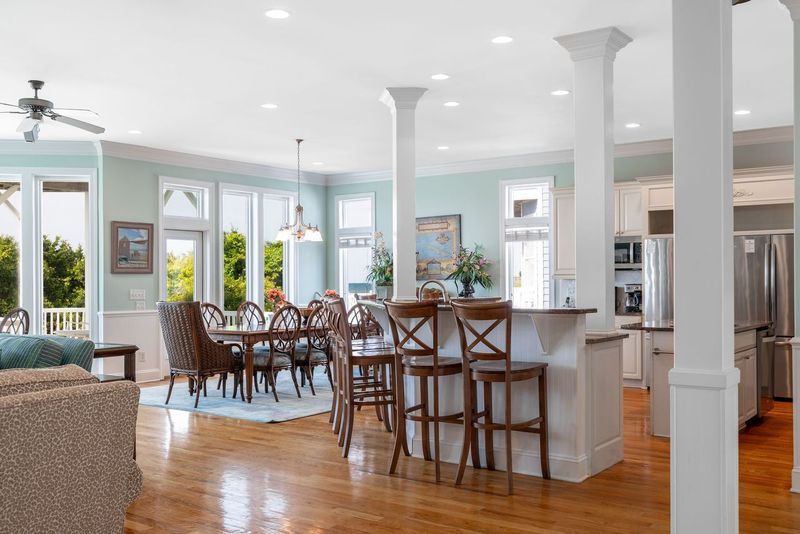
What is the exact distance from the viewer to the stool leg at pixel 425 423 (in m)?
4.80

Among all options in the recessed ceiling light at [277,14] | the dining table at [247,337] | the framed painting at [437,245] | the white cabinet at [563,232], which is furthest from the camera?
the framed painting at [437,245]

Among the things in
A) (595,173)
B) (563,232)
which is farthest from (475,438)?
(563,232)

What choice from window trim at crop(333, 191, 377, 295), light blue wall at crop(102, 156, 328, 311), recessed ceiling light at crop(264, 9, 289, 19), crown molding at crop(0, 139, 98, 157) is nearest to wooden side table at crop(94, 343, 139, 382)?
recessed ceiling light at crop(264, 9, 289, 19)

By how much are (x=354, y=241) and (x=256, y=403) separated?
14.9 ft

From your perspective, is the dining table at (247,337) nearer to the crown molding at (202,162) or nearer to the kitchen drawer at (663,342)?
the crown molding at (202,162)

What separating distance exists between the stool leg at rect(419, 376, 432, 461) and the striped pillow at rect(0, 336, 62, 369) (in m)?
2.13

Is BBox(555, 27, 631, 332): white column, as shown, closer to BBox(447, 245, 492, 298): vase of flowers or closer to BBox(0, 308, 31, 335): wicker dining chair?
BBox(447, 245, 492, 298): vase of flowers

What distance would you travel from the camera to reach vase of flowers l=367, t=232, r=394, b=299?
10.6 metres

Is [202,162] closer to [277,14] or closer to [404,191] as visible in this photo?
[404,191]

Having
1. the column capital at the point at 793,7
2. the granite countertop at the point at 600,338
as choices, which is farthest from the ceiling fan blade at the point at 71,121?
the column capital at the point at 793,7

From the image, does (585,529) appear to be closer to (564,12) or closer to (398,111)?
(564,12)

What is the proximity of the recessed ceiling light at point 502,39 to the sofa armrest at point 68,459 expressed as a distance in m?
3.27

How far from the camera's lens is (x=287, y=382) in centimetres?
856

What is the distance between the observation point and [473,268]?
9.93 m
